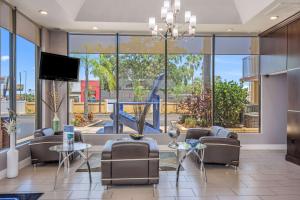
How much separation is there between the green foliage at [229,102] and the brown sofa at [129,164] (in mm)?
4380

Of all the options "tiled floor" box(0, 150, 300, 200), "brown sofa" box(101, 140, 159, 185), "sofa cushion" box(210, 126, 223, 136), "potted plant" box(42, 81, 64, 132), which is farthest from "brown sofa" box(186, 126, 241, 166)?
"potted plant" box(42, 81, 64, 132)

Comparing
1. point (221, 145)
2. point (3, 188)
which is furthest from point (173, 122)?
point (3, 188)

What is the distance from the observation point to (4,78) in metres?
5.84

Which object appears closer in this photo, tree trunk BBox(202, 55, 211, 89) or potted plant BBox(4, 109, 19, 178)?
potted plant BBox(4, 109, 19, 178)

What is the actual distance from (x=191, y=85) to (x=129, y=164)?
4.47m

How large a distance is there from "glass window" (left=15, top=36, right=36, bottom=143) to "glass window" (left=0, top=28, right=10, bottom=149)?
17.5 inches

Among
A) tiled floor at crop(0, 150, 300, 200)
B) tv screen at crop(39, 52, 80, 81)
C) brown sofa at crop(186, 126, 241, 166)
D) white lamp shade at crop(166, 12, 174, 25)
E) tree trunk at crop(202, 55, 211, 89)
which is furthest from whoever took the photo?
tree trunk at crop(202, 55, 211, 89)

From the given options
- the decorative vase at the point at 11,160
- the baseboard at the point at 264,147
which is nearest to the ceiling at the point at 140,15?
the decorative vase at the point at 11,160

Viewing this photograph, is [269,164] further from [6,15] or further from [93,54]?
[6,15]

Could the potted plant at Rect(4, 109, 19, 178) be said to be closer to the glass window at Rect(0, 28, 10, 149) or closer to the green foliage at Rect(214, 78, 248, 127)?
the glass window at Rect(0, 28, 10, 149)

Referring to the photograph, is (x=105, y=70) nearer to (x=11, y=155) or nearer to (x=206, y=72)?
(x=206, y=72)

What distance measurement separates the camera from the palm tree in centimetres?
845

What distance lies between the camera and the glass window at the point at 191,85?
8477mm

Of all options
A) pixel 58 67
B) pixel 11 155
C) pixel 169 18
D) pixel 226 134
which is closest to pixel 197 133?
pixel 226 134
